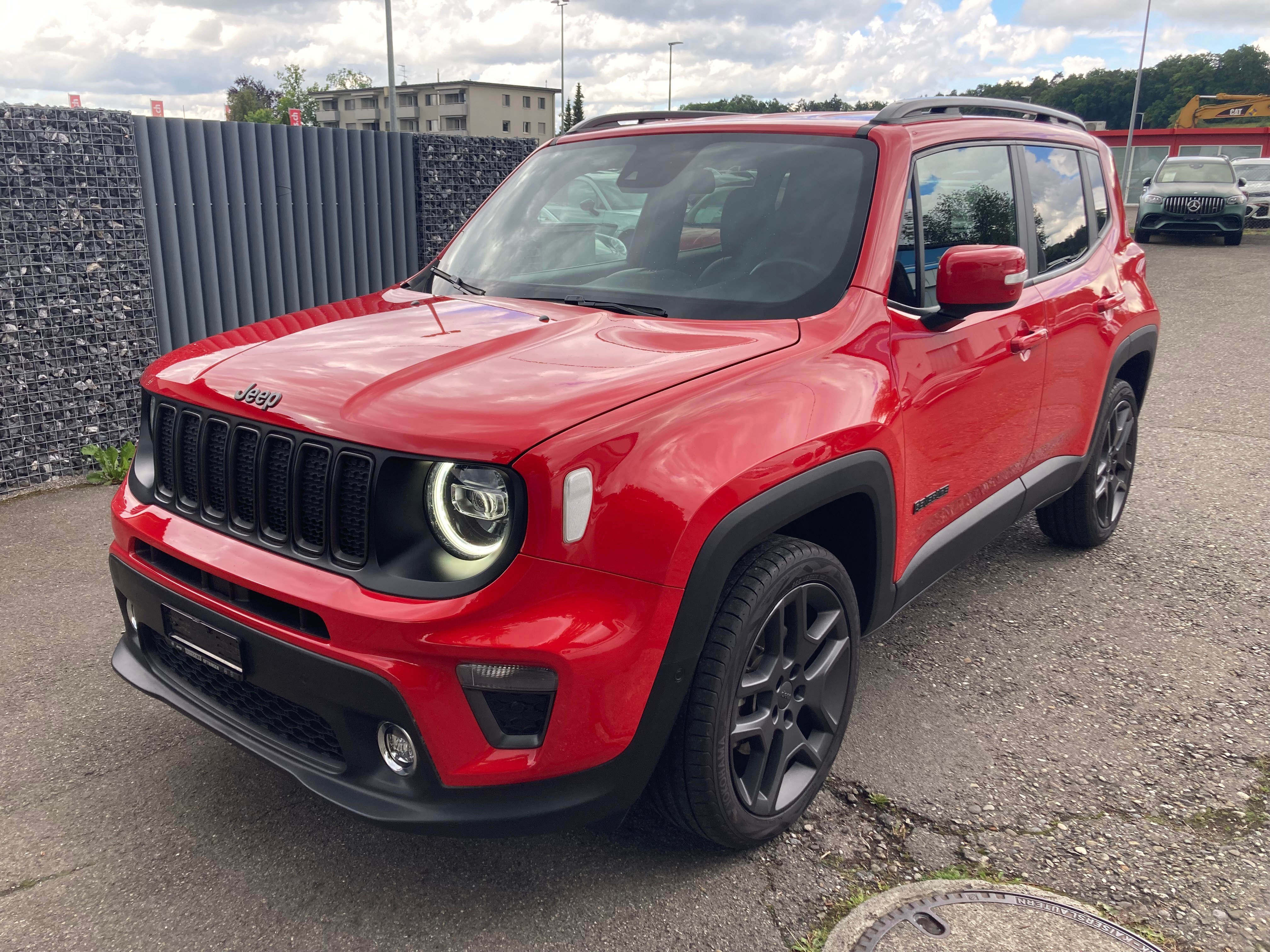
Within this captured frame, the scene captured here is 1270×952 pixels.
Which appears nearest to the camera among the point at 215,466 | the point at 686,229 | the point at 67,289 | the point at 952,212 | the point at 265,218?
the point at 215,466

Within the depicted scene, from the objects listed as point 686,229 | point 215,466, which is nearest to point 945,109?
point 686,229

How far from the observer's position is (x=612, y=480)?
2.11 m

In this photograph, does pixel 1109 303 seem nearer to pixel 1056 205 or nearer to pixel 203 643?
pixel 1056 205

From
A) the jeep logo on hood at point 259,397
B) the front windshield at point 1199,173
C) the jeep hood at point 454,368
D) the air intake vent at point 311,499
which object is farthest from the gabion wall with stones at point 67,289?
the front windshield at point 1199,173

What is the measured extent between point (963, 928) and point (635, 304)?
181 cm

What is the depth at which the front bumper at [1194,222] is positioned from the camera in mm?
20047

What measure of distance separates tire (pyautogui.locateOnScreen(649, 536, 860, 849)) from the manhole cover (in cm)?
Answer: 38

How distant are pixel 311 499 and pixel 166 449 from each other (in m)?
0.66

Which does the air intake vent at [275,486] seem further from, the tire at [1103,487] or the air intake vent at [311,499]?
the tire at [1103,487]

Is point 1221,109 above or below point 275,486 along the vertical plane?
above

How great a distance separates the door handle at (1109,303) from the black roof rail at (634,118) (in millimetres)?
1670

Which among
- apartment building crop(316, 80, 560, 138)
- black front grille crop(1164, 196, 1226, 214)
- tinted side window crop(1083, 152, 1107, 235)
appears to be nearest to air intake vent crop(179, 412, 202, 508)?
tinted side window crop(1083, 152, 1107, 235)

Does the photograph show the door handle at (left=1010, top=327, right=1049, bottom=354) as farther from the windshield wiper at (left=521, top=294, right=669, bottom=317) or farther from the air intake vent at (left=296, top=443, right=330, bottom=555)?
the air intake vent at (left=296, top=443, right=330, bottom=555)

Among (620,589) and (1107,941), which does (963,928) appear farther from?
(620,589)
